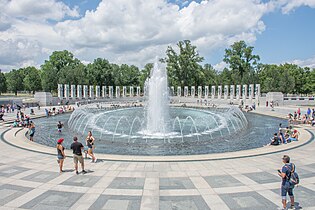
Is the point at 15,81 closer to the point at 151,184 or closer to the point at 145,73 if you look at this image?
the point at 145,73

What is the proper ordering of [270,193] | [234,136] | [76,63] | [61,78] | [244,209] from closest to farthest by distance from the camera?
1. [244,209]
2. [270,193]
3. [234,136]
4. [61,78]
5. [76,63]

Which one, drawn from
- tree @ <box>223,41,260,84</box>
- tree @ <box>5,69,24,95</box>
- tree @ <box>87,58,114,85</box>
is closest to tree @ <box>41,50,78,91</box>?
tree @ <box>87,58,114,85</box>

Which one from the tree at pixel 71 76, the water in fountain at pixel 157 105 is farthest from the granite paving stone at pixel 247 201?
the tree at pixel 71 76

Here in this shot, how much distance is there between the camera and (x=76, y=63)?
300 ft

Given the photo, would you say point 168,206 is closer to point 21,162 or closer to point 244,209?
point 244,209

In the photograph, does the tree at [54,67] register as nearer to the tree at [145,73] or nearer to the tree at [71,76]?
the tree at [71,76]

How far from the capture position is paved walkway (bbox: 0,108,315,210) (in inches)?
277

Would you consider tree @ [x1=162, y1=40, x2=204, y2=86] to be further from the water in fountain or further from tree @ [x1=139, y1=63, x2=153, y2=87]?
the water in fountain

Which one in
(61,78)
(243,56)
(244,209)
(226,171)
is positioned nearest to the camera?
(244,209)

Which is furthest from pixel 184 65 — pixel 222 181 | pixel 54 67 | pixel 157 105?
pixel 222 181

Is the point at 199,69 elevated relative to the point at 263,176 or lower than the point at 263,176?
elevated

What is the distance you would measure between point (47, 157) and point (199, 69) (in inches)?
3138

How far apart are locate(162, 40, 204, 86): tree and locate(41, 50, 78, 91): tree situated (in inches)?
1480

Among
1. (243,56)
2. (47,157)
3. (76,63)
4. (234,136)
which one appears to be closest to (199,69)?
(243,56)
